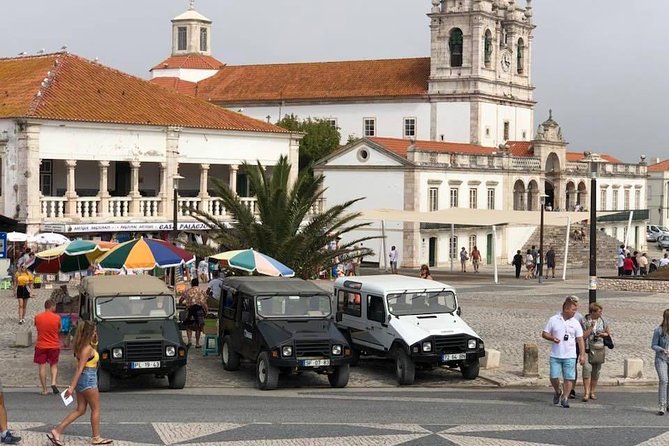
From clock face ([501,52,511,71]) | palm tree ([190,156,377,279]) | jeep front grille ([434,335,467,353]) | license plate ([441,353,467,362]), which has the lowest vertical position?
license plate ([441,353,467,362])

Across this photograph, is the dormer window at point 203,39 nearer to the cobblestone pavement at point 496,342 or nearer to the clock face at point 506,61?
the clock face at point 506,61

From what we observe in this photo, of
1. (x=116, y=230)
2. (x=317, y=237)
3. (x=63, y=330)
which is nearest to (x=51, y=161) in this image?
(x=116, y=230)

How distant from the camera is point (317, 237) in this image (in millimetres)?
30719

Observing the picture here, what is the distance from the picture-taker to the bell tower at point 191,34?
109938 mm

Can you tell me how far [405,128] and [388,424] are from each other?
77.7 metres

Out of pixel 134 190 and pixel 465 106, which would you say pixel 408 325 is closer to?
pixel 134 190

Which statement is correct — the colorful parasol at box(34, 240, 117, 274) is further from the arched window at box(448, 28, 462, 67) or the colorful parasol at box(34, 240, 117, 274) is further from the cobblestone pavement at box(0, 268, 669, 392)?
the arched window at box(448, 28, 462, 67)

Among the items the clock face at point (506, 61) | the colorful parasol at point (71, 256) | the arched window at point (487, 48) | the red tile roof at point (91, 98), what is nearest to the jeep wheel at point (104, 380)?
the colorful parasol at point (71, 256)

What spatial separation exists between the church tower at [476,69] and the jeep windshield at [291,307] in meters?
69.2

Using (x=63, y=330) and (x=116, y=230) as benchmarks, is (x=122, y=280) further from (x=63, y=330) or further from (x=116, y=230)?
(x=116, y=230)

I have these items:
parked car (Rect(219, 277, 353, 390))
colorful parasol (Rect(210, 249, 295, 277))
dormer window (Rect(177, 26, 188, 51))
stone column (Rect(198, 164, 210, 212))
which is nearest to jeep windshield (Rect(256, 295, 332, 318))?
parked car (Rect(219, 277, 353, 390))

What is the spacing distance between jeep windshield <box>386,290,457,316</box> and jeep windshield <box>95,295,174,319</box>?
3904 millimetres

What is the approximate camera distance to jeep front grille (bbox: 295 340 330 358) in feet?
67.8

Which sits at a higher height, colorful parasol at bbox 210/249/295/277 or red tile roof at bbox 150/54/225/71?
red tile roof at bbox 150/54/225/71
